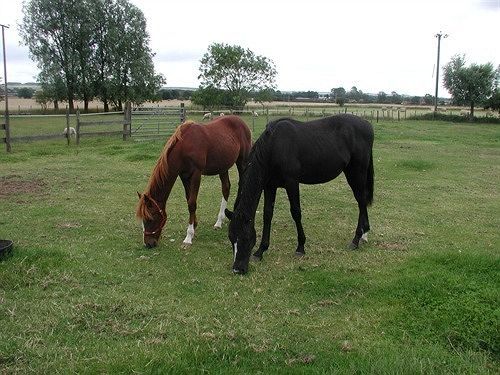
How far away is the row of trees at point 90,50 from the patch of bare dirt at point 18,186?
3733 cm

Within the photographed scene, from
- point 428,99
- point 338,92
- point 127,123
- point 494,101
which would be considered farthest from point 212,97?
point 428,99

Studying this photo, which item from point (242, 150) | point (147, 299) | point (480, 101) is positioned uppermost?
point (480, 101)

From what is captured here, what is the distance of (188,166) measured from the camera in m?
6.57

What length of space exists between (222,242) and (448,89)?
44.3 metres

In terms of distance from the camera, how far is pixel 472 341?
3.71 m

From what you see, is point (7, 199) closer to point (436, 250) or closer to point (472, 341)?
point (436, 250)

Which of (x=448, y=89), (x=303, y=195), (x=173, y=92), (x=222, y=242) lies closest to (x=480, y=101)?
(x=448, y=89)

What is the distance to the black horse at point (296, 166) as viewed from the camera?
5.35 meters

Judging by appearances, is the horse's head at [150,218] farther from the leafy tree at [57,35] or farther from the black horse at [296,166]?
the leafy tree at [57,35]

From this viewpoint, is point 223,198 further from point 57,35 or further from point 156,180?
point 57,35

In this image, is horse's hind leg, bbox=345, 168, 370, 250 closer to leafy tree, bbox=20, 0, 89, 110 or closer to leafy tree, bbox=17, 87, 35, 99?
leafy tree, bbox=20, 0, 89, 110

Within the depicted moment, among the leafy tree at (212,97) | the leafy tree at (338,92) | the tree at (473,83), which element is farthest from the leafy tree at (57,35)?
the leafy tree at (338,92)

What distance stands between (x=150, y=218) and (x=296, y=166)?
210cm

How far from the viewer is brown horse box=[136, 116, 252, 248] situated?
6.19m
